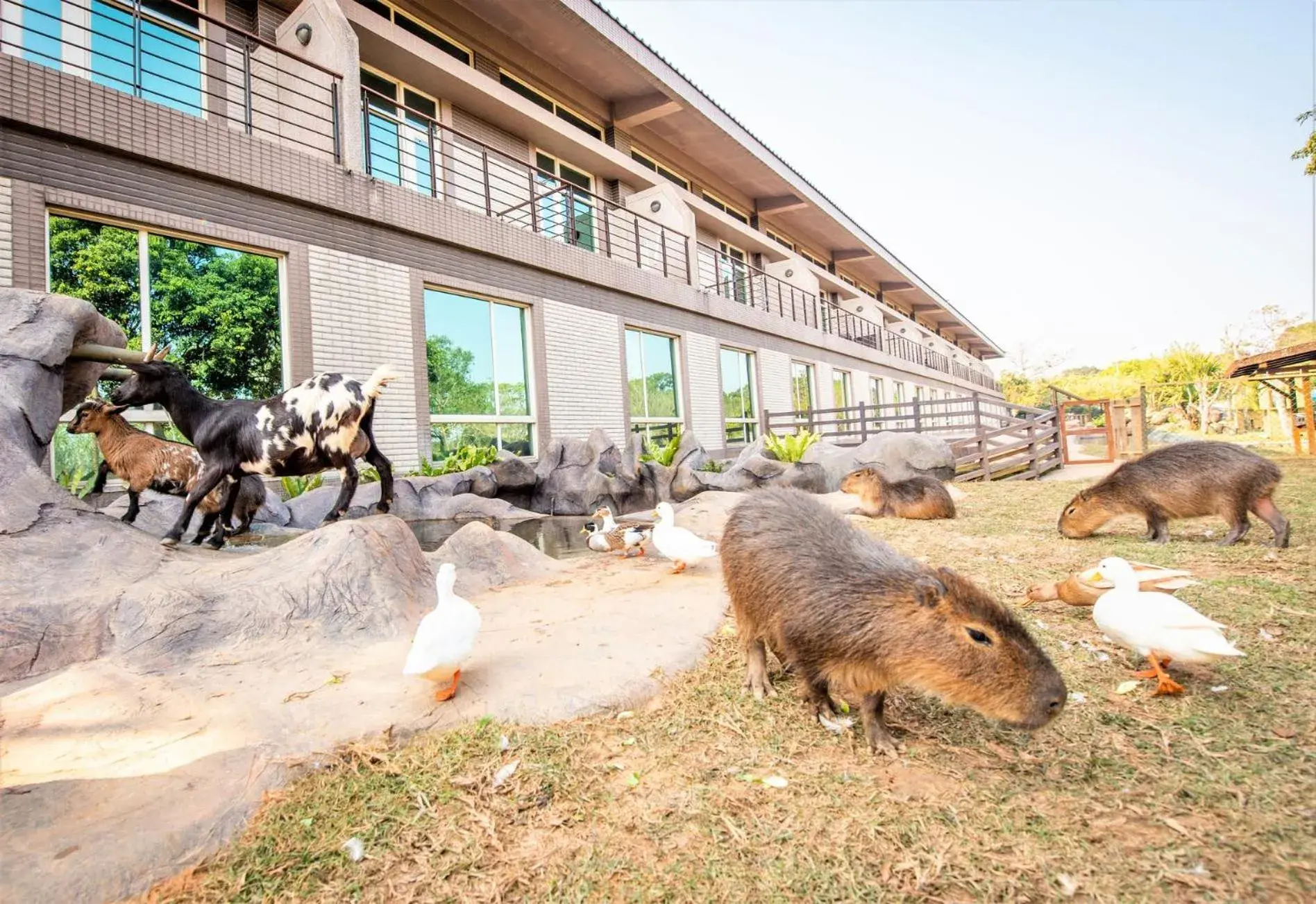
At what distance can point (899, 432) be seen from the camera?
42.8ft

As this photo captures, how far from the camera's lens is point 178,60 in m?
8.28

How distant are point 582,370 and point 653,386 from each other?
2.82m

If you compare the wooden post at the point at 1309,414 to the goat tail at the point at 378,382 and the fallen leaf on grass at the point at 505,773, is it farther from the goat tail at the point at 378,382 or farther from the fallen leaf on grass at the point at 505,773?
the fallen leaf on grass at the point at 505,773

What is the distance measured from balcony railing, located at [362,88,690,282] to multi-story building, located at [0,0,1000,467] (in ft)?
0.30

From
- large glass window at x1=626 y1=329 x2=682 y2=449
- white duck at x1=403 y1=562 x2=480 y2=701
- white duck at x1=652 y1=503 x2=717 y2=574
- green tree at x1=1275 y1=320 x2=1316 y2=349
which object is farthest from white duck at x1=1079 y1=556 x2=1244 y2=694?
green tree at x1=1275 y1=320 x2=1316 y2=349

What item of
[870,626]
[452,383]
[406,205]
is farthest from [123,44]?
[870,626]

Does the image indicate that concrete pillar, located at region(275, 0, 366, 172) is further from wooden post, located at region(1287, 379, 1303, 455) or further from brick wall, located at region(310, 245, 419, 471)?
wooden post, located at region(1287, 379, 1303, 455)

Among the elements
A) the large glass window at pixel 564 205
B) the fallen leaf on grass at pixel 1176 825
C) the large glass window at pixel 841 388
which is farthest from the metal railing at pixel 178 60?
the large glass window at pixel 841 388

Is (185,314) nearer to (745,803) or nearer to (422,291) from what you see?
(422,291)

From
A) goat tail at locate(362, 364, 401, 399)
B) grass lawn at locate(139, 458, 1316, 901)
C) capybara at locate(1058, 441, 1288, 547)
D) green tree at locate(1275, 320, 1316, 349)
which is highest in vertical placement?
green tree at locate(1275, 320, 1316, 349)

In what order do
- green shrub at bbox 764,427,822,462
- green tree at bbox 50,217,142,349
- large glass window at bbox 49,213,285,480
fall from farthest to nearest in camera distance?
1. green shrub at bbox 764,427,822,462
2. large glass window at bbox 49,213,285,480
3. green tree at bbox 50,217,142,349

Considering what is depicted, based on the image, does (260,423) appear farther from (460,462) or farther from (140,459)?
(460,462)

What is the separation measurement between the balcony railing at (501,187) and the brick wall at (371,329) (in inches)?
63.7

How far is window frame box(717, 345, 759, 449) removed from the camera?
17031 millimetres
